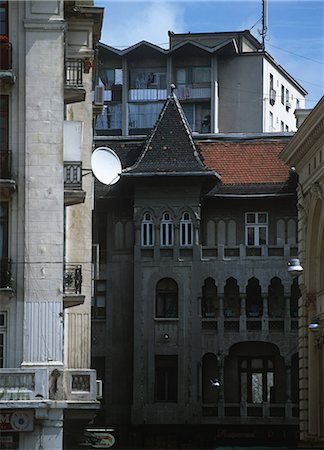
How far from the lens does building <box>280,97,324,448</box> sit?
48562 millimetres

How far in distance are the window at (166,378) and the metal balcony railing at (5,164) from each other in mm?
28613

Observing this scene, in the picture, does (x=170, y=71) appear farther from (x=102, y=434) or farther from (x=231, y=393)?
(x=102, y=434)

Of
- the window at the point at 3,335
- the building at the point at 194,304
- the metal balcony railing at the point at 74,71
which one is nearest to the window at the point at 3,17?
the metal balcony railing at the point at 74,71

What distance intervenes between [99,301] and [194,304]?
4.36 m

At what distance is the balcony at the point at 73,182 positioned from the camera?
36562 mm

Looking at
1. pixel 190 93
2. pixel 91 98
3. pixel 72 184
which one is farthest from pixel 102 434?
pixel 190 93

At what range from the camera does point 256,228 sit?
213 ft

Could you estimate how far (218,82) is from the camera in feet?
279

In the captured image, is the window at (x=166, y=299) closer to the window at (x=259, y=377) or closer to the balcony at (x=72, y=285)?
the window at (x=259, y=377)

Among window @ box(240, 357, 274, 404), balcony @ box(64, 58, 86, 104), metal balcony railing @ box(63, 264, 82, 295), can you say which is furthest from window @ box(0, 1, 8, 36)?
window @ box(240, 357, 274, 404)

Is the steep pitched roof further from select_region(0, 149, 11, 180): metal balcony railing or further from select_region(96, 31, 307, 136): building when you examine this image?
select_region(0, 149, 11, 180): metal balcony railing

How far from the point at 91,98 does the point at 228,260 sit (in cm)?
2247

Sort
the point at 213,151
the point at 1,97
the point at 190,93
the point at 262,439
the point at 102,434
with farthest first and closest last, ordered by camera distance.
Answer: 1. the point at 190,93
2. the point at 213,151
3. the point at 262,439
4. the point at 102,434
5. the point at 1,97

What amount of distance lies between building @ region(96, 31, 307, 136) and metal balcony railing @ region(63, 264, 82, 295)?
46251mm
